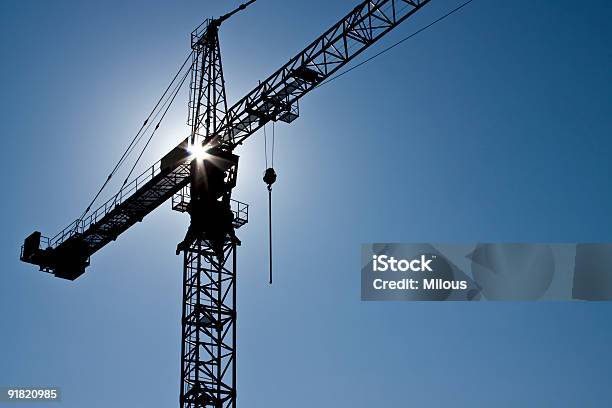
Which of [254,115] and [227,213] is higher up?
[254,115]

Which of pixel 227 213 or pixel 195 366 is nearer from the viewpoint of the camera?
pixel 195 366

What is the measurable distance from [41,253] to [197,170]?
13.0 metres

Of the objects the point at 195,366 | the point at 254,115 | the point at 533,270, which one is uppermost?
the point at 254,115

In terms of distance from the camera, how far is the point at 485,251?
35.9 metres

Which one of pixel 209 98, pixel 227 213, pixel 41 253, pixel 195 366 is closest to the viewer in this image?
pixel 195 366

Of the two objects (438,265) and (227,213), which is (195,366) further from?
(438,265)

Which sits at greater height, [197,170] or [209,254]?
[197,170]

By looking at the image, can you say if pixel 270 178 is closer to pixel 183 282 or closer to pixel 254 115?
pixel 254 115

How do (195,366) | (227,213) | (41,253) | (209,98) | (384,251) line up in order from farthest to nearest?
(41,253) < (209,98) < (227,213) < (195,366) < (384,251)

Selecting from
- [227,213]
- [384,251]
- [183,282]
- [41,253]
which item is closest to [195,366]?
[183,282]

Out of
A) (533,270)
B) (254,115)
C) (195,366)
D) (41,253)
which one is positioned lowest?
(195,366)

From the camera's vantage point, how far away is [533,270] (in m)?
35.4

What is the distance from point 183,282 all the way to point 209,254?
1.82m

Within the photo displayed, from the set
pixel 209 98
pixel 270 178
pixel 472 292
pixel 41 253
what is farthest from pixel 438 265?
pixel 41 253
